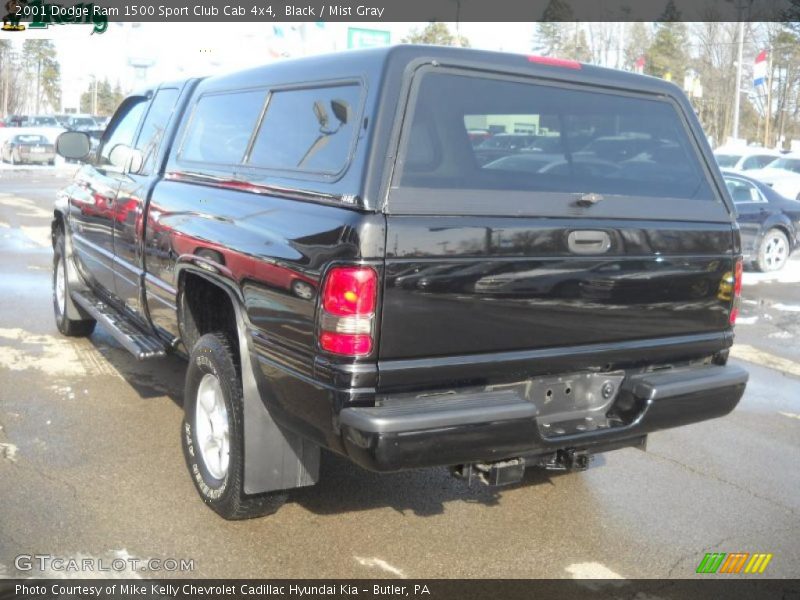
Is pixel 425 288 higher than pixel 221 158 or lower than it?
lower

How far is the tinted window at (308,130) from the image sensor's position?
Result: 3494mm

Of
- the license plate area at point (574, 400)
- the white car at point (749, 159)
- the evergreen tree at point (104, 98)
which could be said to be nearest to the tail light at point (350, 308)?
the license plate area at point (574, 400)

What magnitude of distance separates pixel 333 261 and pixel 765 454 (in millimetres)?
3414

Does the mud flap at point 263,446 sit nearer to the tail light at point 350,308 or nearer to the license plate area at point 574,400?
the tail light at point 350,308

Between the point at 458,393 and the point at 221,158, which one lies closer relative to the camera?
the point at 458,393

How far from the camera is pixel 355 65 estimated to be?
3.55 meters

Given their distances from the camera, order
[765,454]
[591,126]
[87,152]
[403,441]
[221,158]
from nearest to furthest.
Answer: [403,441], [591,126], [221,158], [765,454], [87,152]

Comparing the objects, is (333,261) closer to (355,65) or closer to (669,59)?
(355,65)

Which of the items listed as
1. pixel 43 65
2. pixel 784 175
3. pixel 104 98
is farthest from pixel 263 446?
pixel 104 98

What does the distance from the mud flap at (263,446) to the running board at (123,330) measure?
4.49ft

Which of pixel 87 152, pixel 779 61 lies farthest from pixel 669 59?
pixel 87 152

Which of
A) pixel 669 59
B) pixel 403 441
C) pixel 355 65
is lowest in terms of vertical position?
pixel 403 441

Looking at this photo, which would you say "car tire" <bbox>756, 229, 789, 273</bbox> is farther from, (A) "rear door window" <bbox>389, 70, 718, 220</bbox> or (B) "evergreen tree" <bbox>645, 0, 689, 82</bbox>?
(B) "evergreen tree" <bbox>645, 0, 689, 82</bbox>

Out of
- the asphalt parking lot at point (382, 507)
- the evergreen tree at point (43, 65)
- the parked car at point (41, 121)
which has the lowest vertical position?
the asphalt parking lot at point (382, 507)
